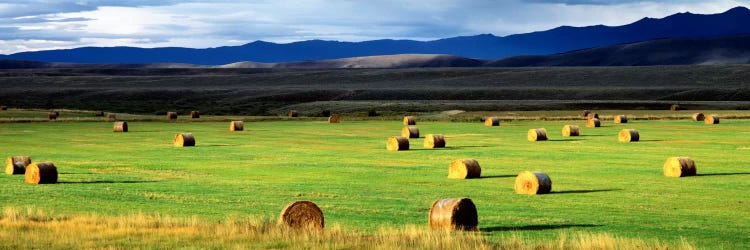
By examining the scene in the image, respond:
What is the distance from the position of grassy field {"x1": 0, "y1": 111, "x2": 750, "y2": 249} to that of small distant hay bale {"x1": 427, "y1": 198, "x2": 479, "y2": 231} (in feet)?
1.45

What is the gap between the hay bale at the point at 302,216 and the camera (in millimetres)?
18406

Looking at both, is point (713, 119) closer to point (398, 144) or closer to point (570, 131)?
point (570, 131)

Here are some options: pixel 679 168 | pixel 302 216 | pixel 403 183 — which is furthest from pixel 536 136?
pixel 302 216

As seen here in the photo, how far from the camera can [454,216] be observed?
723 inches

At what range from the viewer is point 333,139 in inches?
2101

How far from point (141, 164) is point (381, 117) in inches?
1972

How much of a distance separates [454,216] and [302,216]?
2.38 meters

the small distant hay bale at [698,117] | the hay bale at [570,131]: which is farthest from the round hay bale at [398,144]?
the small distant hay bale at [698,117]

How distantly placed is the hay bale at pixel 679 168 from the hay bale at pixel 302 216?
14921 mm

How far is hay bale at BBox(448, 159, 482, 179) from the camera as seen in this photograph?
3030 cm

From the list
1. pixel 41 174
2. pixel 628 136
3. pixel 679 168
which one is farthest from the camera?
pixel 628 136

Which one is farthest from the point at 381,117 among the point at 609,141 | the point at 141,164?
the point at 141,164

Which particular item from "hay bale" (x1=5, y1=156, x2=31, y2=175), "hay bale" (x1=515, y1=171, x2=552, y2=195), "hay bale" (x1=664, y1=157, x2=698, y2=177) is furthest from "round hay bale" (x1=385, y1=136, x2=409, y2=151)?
"hay bale" (x1=515, y1=171, x2=552, y2=195)

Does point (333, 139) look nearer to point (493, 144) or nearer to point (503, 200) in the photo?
point (493, 144)
